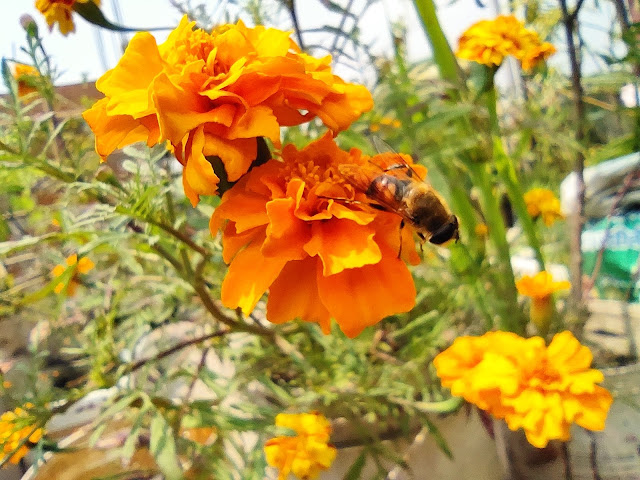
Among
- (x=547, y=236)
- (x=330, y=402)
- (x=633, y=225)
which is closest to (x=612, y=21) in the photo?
(x=633, y=225)

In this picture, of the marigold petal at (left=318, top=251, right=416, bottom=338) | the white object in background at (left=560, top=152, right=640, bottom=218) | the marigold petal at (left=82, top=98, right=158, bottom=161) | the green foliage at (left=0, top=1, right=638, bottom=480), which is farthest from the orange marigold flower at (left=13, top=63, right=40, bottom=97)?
the white object in background at (left=560, top=152, right=640, bottom=218)

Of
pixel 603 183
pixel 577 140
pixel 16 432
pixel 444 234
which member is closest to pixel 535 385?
pixel 444 234

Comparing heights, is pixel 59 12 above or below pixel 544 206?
above

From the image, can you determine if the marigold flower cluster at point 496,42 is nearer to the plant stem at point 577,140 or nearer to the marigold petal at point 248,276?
the plant stem at point 577,140

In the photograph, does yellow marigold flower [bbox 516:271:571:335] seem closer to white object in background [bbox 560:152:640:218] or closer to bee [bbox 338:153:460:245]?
bee [bbox 338:153:460:245]

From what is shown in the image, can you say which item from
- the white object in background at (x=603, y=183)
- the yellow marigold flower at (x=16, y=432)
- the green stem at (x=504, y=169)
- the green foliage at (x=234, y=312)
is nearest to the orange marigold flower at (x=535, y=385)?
the green foliage at (x=234, y=312)

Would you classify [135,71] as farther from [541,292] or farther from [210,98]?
[541,292]
